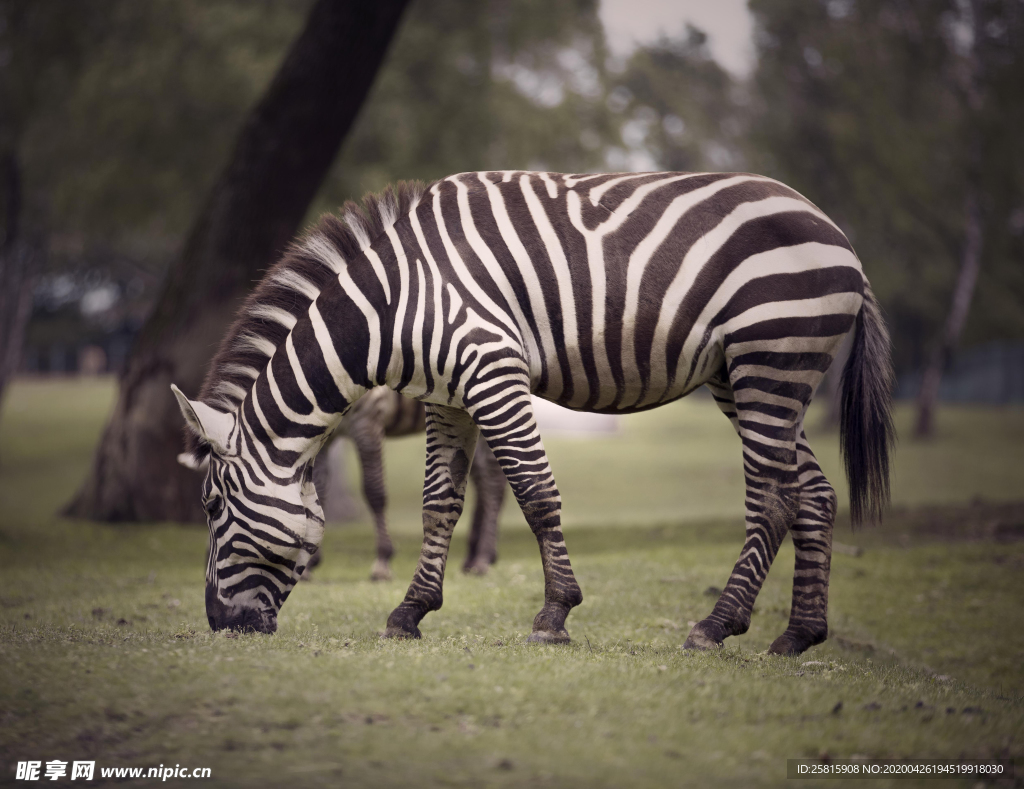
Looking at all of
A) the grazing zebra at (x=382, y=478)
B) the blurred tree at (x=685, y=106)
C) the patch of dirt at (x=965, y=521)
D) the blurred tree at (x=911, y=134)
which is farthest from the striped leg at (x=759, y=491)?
the blurred tree at (x=685, y=106)

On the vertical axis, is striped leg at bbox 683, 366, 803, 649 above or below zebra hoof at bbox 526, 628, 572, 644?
above

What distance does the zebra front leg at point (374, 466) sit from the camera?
8.12 metres

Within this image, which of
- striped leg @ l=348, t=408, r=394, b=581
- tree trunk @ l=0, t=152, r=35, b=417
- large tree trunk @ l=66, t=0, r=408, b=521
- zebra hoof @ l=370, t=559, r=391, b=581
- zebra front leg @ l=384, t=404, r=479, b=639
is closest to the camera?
zebra front leg @ l=384, t=404, r=479, b=639

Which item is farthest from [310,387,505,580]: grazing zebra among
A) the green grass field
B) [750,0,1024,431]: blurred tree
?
[750,0,1024,431]: blurred tree

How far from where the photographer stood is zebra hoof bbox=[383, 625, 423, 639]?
4.46 meters

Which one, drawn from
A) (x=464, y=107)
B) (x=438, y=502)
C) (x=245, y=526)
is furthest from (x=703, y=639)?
(x=464, y=107)

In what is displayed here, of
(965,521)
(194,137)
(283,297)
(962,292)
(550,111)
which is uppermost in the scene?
(550,111)

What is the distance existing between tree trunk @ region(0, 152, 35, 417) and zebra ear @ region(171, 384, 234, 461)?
12137mm

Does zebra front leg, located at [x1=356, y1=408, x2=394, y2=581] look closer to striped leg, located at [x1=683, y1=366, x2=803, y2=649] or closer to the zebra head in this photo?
the zebra head

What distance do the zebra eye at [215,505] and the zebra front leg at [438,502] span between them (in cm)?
107

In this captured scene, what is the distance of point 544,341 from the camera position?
14.6ft

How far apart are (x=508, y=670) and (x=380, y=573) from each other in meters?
4.56

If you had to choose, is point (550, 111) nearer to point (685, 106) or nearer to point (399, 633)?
point (685, 106)

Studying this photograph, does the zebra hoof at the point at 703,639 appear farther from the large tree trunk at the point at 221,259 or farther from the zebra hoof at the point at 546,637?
the large tree trunk at the point at 221,259
